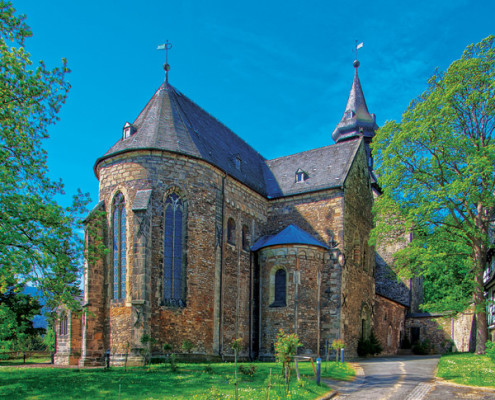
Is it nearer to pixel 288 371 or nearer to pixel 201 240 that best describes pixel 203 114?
pixel 201 240

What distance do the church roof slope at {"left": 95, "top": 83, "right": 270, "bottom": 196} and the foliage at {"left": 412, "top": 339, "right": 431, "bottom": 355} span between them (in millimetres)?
17578

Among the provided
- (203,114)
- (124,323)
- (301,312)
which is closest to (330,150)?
(203,114)

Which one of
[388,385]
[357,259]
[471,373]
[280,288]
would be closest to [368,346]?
[357,259]

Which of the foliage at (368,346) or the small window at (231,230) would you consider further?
the foliage at (368,346)

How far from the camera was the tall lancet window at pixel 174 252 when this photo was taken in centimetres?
1988

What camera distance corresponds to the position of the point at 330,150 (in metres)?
29.7

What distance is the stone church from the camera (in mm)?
19281

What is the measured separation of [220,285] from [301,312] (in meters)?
4.61

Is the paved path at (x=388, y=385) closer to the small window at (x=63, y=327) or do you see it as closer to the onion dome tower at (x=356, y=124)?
the small window at (x=63, y=327)

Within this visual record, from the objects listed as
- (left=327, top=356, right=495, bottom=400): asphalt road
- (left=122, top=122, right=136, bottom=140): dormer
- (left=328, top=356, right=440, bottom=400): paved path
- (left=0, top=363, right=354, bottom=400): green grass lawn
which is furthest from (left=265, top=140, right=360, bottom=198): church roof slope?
(left=0, top=363, right=354, bottom=400): green grass lawn

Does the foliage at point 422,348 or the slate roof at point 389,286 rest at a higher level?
the slate roof at point 389,286

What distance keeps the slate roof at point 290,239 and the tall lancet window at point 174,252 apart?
5.49 meters

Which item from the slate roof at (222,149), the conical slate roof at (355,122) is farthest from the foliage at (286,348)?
the conical slate roof at (355,122)

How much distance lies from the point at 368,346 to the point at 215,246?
1152cm
